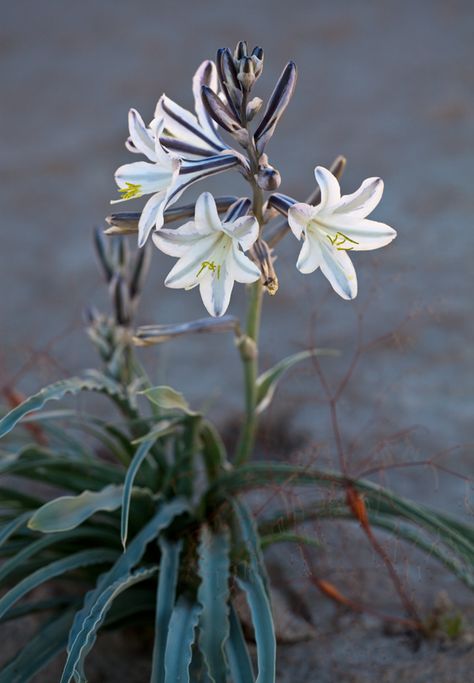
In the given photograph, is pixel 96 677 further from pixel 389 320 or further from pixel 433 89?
pixel 433 89

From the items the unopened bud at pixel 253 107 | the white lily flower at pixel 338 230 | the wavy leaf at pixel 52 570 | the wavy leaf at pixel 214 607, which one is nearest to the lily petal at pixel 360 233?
the white lily flower at pixel 338 230

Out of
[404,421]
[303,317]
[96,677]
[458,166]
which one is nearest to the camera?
[96,677]

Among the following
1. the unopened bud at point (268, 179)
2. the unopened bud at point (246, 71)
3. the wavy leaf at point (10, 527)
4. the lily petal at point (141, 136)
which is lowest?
the wavy leaf at point (10, 527)

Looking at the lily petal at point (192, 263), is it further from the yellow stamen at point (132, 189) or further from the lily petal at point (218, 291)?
the yellow stamen at point (132, 189)

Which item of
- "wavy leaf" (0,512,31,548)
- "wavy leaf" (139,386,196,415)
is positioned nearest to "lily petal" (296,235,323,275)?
"wavy leaf" (139,386,196,415)

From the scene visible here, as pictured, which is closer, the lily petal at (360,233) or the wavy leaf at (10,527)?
the lily petal at (360,233)

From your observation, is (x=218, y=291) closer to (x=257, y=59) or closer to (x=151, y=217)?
(x=151, y=217)

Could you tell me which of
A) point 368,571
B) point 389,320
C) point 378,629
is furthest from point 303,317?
point 378,629

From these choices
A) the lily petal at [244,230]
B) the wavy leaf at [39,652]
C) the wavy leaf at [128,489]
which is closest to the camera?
the lily petal at [244,230]

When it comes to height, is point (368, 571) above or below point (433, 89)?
below
